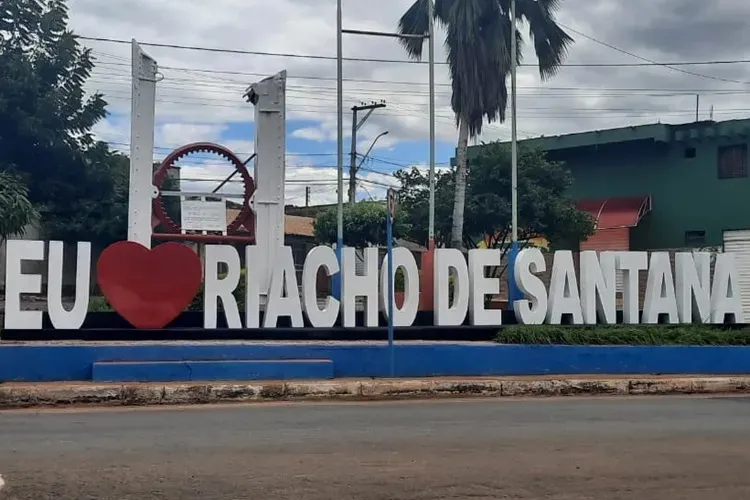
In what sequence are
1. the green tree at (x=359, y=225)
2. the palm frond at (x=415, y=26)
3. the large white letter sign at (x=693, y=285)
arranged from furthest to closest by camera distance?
1. the green tree at (x=359, y=225)
2. the palm frond at (x=415, y=26)
3. the large white letter sign at (x=693, y=285)

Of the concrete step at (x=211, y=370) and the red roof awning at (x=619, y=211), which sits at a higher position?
the red roof awning at (x=619, y=211)

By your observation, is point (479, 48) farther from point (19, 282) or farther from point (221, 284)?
point (19, 282)

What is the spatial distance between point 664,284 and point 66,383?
11.4 meters

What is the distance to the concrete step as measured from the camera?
13.3 m

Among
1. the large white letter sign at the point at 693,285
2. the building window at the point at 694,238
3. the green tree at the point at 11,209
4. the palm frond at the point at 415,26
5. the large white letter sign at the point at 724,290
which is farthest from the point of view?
the building window at the point at 694,238

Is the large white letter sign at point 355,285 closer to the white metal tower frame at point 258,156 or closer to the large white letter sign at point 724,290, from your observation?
the white metal tower frame at point 258,156

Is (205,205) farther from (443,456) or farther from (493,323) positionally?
(443,456)

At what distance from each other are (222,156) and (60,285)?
3959mm

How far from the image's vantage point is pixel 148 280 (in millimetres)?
14859

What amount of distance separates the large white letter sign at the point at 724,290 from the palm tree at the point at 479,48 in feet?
33.4

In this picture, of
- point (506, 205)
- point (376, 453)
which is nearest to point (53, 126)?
point (506, 205)

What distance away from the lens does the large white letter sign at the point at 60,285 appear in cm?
1452

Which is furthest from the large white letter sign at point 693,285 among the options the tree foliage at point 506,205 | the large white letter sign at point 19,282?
the tree foliage at point 506,205

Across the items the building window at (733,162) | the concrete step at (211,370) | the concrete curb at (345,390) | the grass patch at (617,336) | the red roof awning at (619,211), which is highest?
the building window at (733,162)
